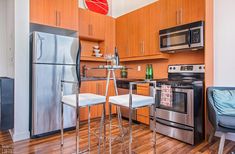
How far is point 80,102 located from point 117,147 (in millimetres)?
912

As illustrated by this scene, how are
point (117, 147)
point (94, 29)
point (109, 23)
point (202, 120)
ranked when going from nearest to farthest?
point (117, 147)
point (202, 120)
point (94, 29)
point (109, 23)

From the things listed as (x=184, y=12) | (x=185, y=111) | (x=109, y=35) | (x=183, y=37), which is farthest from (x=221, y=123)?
(x=109, y=35)

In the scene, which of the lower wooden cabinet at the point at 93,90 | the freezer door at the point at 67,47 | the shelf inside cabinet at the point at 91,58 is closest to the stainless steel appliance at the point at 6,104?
the freezer door at the point at 67,47

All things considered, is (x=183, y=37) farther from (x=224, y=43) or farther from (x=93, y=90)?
(x=93, y=90)

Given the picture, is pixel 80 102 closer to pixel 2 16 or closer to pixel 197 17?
pixel 197 17

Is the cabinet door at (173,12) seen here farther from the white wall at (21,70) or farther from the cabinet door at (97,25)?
the white wall at (21,70)

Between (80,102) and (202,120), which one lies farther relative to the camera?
(202,120)

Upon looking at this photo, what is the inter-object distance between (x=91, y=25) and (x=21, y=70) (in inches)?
71.1

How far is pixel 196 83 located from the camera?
2.34 metres

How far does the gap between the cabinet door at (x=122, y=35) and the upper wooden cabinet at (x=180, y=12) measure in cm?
103

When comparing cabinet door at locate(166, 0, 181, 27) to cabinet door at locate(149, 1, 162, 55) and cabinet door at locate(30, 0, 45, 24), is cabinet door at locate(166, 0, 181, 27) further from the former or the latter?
cabinet door at locate(30, 0, 45, 24)

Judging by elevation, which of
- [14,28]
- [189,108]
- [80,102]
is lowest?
[189,108]

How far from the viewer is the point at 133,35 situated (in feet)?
12.1

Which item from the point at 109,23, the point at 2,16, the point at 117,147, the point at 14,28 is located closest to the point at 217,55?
the point at 117,147
